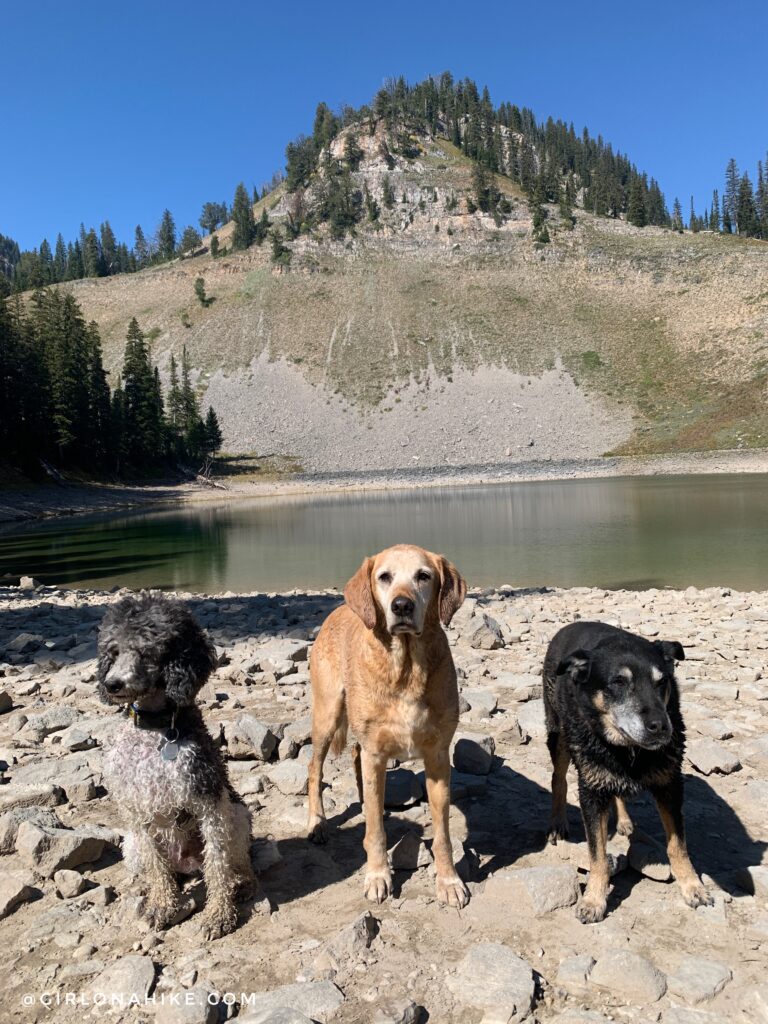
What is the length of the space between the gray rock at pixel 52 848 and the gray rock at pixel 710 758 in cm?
498

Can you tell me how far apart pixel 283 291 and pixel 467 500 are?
88803 mm

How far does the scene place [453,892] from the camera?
399 centimetres

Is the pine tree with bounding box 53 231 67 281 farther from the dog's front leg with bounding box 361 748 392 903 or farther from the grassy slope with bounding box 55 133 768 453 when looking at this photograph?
the dog's front leg with bounding box 361 748 392 903

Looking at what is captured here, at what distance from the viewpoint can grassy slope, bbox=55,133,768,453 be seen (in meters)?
94.4

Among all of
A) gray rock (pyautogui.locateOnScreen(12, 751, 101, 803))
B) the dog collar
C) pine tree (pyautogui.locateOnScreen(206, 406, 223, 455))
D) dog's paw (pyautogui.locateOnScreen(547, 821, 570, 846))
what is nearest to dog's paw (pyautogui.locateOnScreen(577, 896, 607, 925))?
dog's paw (pyautogui.locateOnScreen(547, 821, 570, 846))

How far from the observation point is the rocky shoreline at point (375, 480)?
181ft

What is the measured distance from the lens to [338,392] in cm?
10044

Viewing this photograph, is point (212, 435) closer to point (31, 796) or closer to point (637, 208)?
point (31, 796)

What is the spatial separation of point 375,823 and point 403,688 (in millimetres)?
957

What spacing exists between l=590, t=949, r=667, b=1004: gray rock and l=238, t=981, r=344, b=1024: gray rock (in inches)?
52.3

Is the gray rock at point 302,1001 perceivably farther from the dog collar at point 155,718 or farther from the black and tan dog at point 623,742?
the black and tan dog at point 623,742

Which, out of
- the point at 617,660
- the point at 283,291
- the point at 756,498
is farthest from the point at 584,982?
the point at 283,291

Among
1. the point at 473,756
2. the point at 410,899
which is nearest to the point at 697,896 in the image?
the point at 410,899

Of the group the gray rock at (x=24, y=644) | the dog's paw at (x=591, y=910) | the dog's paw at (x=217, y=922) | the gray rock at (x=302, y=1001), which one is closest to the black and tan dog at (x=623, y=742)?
the dog's paw at (x=591, y=910)
